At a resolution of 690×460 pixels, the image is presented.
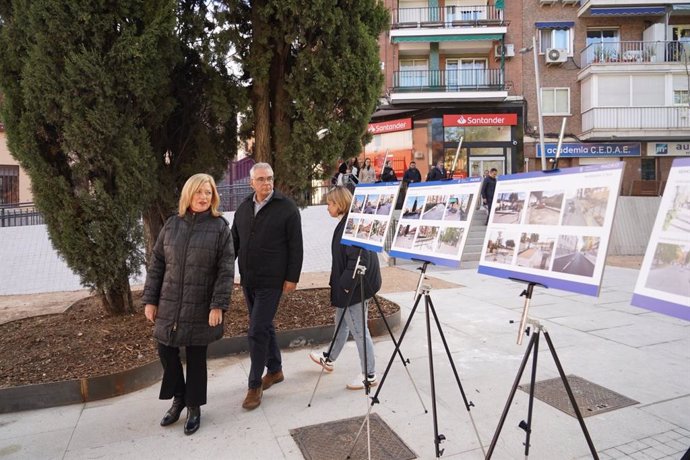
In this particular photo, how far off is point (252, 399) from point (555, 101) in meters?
25.6

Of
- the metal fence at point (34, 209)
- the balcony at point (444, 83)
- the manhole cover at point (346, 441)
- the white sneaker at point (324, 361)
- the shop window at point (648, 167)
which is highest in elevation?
the balcony at point (444, 83)

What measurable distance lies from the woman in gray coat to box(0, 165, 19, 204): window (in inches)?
846

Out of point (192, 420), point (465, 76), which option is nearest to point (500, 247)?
point (192, 420)

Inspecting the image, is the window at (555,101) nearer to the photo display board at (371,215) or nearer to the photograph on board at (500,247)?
the photo display board at (371,215)

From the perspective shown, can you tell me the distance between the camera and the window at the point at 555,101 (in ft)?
81.7

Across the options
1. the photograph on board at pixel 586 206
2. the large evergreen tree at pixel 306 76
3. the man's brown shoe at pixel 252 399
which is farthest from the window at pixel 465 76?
the photograph on board at pixel 586 206

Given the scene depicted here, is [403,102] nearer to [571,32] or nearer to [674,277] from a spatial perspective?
[571,32]

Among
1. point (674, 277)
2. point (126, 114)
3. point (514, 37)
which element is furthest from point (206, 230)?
point (514, 37)

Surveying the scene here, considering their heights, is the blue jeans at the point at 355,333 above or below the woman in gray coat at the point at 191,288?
below

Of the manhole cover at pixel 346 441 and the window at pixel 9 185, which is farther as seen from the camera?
the window at pixel 9 185

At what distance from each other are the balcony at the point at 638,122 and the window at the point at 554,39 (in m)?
4.07

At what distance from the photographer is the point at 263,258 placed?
393 cm

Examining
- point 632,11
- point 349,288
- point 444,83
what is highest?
point 632,11

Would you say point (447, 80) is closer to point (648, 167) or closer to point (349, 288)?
point (648, 167)
